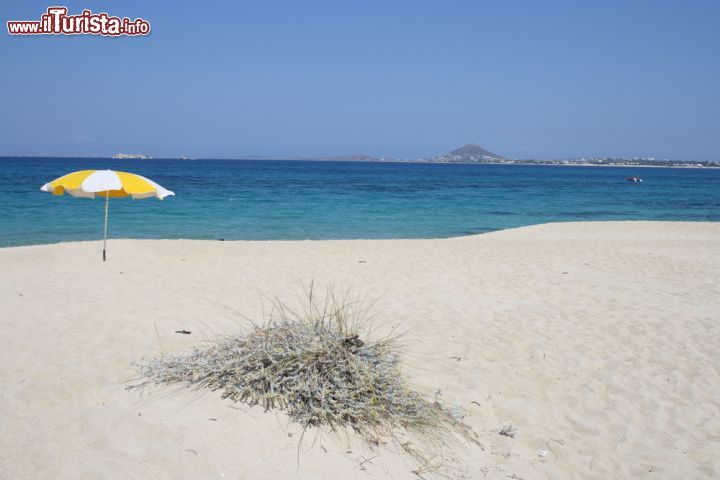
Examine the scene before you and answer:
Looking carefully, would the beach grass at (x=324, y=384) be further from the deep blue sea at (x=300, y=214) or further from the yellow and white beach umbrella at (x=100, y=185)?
the deep blue sea at (x=300, y=214)

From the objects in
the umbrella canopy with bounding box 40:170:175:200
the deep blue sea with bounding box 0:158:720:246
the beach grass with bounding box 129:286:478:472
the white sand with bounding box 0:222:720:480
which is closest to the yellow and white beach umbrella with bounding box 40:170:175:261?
the umbrella canopy with bounding box 40:170:175:200

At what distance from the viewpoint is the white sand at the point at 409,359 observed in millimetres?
3287

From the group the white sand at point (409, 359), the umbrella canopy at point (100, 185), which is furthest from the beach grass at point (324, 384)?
the umbrella canopy at point (100, 185)

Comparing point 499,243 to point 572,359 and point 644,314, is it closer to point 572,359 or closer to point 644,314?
point 644,314

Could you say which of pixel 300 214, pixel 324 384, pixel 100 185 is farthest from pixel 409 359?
pixel 300 214

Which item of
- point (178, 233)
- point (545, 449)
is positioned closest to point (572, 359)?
point (545, 449)

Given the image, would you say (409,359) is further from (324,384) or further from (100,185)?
(100,185)

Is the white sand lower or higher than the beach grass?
lower

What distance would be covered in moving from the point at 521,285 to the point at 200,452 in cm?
711

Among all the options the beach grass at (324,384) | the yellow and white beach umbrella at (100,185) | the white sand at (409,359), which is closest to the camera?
the white sand at (409,359)

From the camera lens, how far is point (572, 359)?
5777 mm

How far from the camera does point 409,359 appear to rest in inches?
217

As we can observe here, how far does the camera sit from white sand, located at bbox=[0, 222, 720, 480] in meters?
3.29

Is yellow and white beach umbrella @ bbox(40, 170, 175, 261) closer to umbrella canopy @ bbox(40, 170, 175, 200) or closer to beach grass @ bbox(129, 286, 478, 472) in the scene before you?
umbrella canopy @ bbox(40, 170, 175, 200)
